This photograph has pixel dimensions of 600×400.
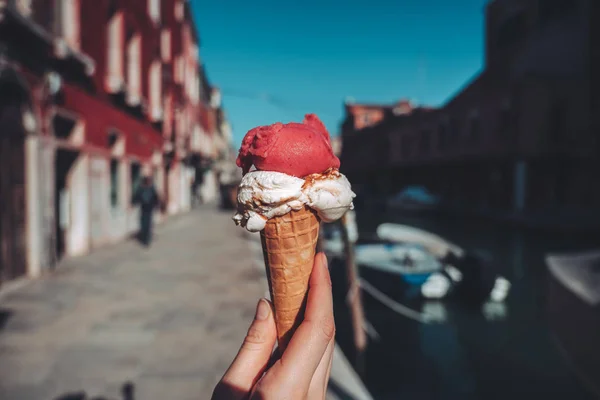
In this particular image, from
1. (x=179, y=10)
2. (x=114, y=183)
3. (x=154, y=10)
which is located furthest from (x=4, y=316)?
(x=179, y=10)

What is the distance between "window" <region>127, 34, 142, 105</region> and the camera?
36.3 feet

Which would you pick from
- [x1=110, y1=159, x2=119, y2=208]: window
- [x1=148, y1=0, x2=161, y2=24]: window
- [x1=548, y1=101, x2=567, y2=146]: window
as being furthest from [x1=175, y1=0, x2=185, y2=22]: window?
[x1=548, y1=101, x2=567, y2=146]: window

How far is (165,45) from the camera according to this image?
52.5 feet

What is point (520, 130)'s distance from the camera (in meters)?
18.8

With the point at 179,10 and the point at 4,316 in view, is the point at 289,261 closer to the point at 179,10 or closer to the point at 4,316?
the point at 4,316

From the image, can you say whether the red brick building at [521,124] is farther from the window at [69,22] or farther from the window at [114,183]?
the window at [69,22]

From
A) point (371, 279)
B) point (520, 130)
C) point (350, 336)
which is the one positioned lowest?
point (350, 336)

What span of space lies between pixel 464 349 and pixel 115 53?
1004cm

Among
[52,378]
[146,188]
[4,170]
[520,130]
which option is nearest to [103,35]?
[146,188]

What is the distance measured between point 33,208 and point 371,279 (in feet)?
20.1

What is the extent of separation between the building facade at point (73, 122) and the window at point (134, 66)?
0.03 m

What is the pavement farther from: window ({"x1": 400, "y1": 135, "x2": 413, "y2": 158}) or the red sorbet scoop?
window ({"x1": 400, "y1": 135, "x2": 413, "y2": 158})

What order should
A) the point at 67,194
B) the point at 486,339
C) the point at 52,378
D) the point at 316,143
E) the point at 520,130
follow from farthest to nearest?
the point at 520,130, the point at 67,194, the point at 486,339, the point at 52,378, the point at 316,143

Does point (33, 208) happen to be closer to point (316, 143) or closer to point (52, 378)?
point (52, 378)
